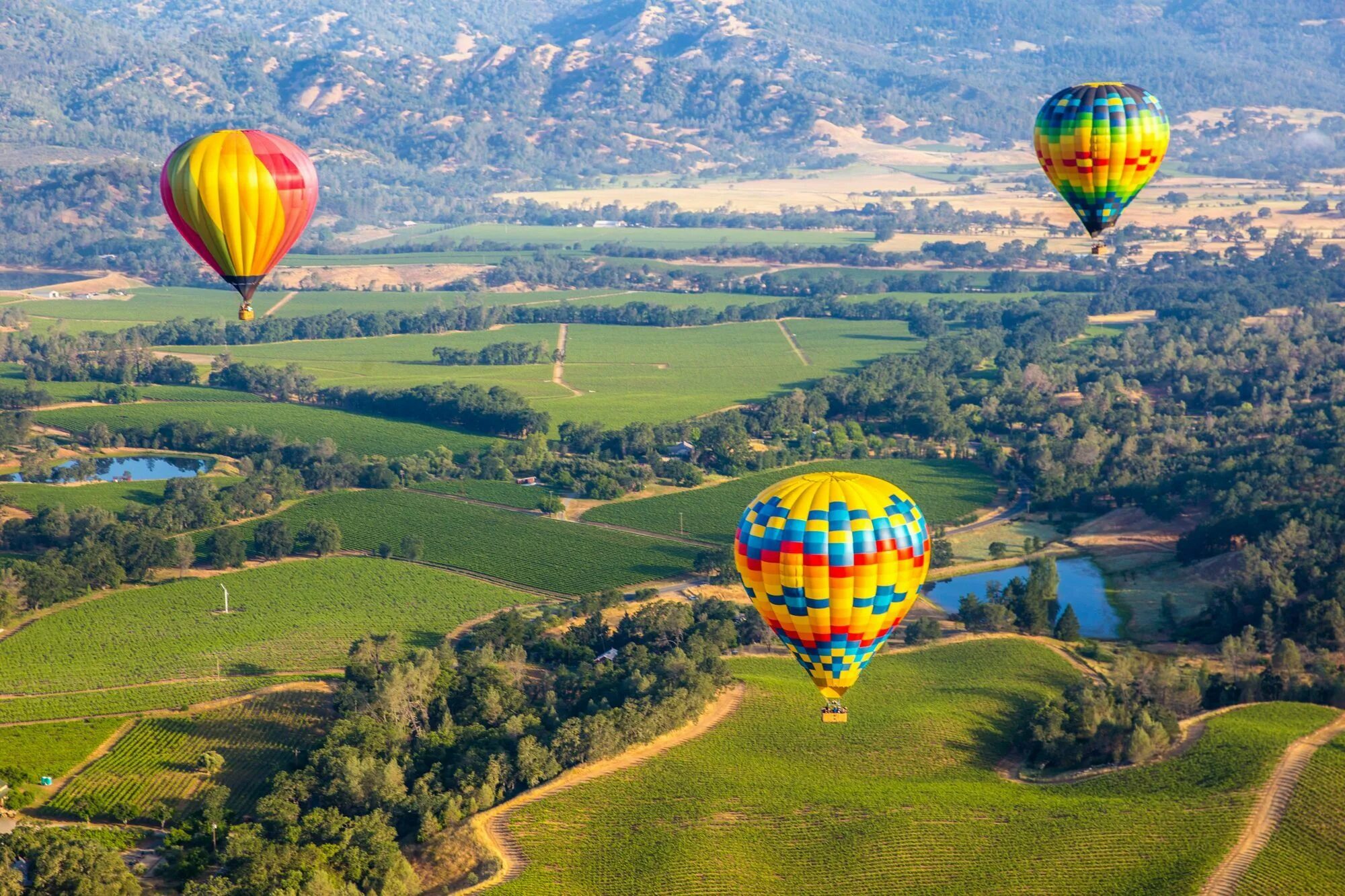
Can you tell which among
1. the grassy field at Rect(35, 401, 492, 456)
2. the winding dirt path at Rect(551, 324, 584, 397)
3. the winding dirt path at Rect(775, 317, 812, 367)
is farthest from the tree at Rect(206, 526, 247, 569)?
the winding dirt path at Rect(775, 317, 812, 367)

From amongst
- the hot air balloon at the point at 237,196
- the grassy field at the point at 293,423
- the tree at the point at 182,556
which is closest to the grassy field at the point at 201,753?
the hot air balloon at the point at 237,196

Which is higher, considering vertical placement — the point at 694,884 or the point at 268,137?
the point at 268,137

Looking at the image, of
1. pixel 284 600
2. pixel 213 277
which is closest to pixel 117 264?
pixel 213 277

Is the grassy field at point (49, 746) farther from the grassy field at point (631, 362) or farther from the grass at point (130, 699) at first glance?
the grassy field at point (631, 362)

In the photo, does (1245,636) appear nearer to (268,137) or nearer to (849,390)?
(268,137)

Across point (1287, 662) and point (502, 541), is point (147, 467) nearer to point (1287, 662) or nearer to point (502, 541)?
point (502, 541)

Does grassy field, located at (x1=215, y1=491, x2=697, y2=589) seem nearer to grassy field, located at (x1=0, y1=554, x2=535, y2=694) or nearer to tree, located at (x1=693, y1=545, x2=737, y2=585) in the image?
tree, located at (x1=693, y1=545, x2=737, y2=585)
